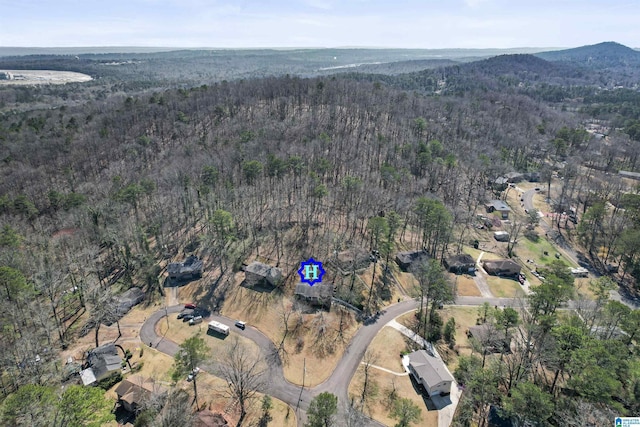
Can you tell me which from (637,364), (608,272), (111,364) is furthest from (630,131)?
(111,364)

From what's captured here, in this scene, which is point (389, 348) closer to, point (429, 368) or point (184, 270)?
point (429, 368)

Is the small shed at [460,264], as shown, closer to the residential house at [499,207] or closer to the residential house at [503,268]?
the residential house at [503,268]

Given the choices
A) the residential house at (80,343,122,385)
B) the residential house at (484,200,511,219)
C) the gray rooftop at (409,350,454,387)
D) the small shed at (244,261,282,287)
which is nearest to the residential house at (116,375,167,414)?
the residential house at (80,343,122,385)

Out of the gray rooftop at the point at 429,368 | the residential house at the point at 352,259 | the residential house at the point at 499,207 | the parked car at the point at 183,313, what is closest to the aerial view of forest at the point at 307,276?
the gray rooftop at the point at 429,368

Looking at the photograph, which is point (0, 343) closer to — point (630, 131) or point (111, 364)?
point (111, 364)

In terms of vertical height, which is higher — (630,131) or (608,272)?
(630,131)

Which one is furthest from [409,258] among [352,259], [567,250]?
[567,250]
